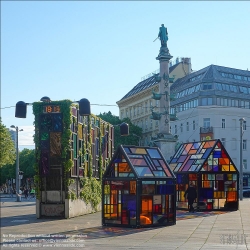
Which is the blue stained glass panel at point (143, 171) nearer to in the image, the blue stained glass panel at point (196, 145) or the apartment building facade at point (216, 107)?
the blue stained glass panel at point (196, 145)

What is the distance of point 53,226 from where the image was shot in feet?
82.3

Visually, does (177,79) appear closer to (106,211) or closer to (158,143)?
(158,143)

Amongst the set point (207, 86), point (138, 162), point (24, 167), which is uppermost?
point (207, 86)

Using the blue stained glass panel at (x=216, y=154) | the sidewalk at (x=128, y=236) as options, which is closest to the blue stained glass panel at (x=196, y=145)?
the blue stained glass panel at (x=216, y=154)

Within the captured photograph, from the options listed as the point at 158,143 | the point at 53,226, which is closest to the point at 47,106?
the point at 53,226

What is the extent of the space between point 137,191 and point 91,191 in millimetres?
11848

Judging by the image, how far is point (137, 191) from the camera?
23516 millimetres

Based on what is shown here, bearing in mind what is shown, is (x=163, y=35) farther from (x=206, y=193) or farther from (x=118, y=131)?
(x=118, y=131)

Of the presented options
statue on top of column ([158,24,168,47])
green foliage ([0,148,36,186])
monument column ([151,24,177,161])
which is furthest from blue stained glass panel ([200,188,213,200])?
green foliage ([0,148,36,186])

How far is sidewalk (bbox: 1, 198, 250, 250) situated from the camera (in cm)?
1748

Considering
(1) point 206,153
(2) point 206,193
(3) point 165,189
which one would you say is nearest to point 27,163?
(1) point 206,153

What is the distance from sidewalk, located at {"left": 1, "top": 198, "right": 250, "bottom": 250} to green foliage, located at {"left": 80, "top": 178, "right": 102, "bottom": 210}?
594cm

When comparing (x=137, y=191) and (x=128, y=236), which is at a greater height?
(x=137, y=191)

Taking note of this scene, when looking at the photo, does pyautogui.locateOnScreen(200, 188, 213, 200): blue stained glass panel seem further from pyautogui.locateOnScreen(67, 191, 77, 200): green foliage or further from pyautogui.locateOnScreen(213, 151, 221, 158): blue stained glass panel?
pyautogui.locateOnScreen(67, 191, 77, 200): green foliage
